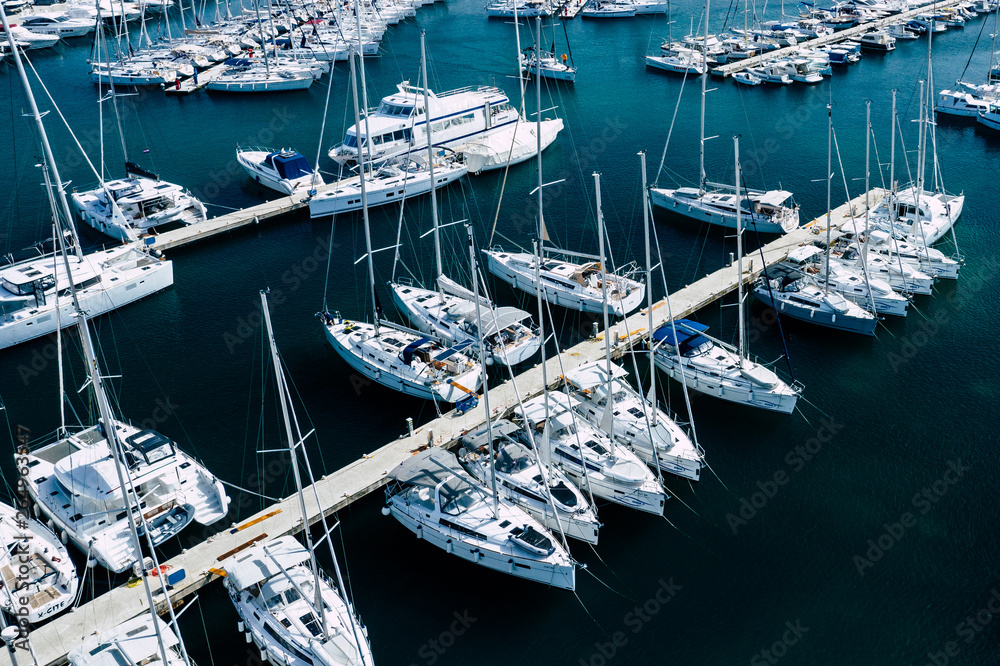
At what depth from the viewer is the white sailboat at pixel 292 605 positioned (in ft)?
119

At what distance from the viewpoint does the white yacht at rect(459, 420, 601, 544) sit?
43125 millimetres

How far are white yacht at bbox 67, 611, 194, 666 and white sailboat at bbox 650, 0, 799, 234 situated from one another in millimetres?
52843

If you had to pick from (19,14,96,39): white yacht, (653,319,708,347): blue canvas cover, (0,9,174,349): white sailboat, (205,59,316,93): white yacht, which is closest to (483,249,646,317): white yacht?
(653,319,708,347): blue canvas cover

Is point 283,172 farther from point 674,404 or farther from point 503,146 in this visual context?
point 674,404

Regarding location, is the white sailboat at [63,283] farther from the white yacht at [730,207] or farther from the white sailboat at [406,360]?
the white yacht at [730,207]

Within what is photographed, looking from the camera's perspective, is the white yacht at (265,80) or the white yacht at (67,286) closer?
the white yacht at (67,286)

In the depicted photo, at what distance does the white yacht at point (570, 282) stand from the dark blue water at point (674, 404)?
5.58ft

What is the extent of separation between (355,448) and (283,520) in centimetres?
735

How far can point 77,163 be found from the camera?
8981 cm

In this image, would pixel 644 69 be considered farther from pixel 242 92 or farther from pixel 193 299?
pixel 193 299

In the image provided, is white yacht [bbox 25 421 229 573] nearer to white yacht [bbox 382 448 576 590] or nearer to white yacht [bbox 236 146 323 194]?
white yacht [bbox 382 448 576 590]

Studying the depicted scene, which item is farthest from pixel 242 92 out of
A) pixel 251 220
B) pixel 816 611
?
pixel 816 611

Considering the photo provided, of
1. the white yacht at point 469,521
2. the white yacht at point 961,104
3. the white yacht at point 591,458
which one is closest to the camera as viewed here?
the white yacht at point 469,521

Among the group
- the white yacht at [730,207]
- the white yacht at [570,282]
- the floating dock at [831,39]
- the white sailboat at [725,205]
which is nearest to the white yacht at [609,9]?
the floating dock at [831,39]
